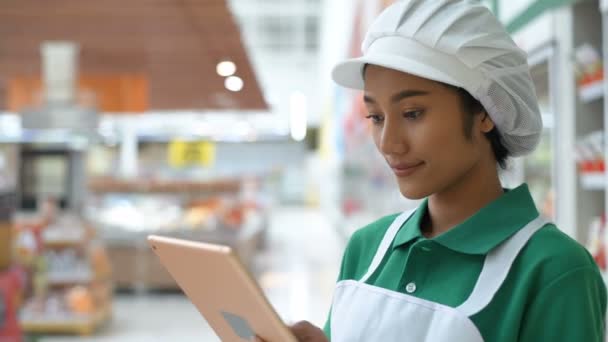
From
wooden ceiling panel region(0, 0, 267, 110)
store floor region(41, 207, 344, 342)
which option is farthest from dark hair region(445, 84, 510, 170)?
store floor region(41, 207, 344, 342)

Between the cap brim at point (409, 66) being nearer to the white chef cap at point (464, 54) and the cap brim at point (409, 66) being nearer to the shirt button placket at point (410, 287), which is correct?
the white chef cap at point (464, 54)

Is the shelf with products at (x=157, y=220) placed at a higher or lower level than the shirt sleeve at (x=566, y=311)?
lower

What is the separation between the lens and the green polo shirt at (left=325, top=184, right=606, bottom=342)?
96cm

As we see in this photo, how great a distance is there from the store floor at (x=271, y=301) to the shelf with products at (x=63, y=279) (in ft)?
0.54

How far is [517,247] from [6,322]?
3553 millimetres

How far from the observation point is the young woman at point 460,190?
99 cm

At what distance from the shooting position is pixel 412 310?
3.51ft

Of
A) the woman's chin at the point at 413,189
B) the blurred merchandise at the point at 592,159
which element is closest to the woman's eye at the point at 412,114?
the woman's chin at the point at 413,189

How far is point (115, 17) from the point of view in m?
5.94

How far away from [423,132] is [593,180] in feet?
6.66

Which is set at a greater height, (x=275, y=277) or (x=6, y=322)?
(x=6, y=322)

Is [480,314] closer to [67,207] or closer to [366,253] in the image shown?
[366,253]

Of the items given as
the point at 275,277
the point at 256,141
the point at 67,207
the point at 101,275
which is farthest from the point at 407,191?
the point at 256,141

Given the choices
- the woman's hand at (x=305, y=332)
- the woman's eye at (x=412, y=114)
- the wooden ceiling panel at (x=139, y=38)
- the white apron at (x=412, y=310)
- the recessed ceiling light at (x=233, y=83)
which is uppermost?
the wooden ceiling panel at (x=139, y=38)
